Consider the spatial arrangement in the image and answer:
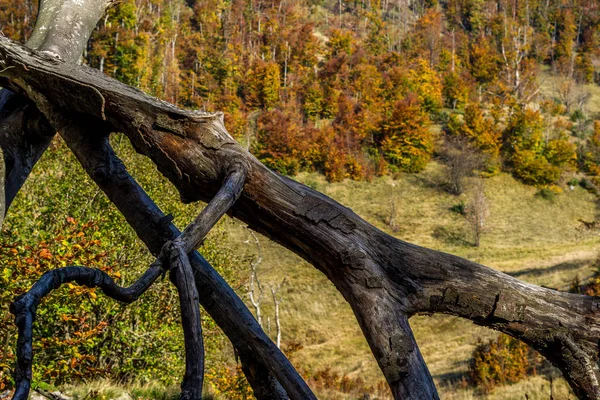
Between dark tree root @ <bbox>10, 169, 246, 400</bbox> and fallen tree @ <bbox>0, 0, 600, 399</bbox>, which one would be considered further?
fallen tree @ <bbox>0, 0, 600, 399</bbox>

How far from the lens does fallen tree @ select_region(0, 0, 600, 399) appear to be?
1468 mm

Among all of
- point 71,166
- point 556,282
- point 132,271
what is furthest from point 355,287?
point 556,282

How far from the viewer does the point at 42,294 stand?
1.39 meters

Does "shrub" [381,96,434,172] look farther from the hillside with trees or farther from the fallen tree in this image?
the fallen tree

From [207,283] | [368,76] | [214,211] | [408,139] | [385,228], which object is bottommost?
[385,228]

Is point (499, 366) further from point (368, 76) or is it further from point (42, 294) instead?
point (368, 76)

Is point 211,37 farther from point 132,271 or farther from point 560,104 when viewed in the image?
point 132,271

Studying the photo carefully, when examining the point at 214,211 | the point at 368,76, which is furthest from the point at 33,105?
the point at 368,76

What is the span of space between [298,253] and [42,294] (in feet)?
2.48

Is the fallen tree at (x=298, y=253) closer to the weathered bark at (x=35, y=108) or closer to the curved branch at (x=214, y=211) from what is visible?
the curved branch at (x=214, y=211)

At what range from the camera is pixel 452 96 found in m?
57.3

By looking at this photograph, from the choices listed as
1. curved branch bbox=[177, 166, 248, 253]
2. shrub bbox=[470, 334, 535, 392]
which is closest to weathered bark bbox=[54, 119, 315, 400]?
curved branch bbox=[177, 166, 248, 253]

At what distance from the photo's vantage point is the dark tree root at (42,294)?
4.27ft

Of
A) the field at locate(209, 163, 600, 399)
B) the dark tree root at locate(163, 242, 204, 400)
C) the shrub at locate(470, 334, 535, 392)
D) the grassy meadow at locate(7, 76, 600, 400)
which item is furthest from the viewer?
the field at locate(209, 163, 600, 399)
